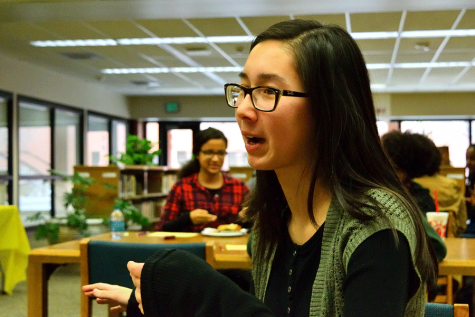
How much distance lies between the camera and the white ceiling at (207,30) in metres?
5.10

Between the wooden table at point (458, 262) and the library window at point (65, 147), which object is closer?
the wooden table at point (458, 262)

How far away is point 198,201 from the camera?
11.7 ft

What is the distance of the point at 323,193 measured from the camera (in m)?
0.88

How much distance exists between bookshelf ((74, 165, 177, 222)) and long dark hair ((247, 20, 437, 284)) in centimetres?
618

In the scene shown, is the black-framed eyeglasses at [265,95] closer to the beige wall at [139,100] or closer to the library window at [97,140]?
the beige wall at [139,100]

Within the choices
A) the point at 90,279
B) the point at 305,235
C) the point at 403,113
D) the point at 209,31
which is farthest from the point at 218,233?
the point at 403,113

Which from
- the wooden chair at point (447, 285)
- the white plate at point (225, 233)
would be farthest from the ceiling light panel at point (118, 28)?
the wooden chair at point (447, 285)

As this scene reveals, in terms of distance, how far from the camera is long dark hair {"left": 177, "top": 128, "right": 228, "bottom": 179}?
3.76 m

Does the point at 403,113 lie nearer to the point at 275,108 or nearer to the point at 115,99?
the point at 115,99

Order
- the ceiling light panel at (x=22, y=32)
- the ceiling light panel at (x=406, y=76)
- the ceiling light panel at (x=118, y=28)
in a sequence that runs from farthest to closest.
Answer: the ceiling light panel at (x=406, y=76)
the ceiling light panel at (x=22, y=32)
the ceiling light panel at (x=118, y=28)

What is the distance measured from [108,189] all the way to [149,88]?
4.52 meters

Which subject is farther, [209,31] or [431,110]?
[431,110]

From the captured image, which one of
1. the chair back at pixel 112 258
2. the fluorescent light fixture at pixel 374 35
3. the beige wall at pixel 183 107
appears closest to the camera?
the chair back at pixel 112 258

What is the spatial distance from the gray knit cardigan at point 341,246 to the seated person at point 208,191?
2.64 m
